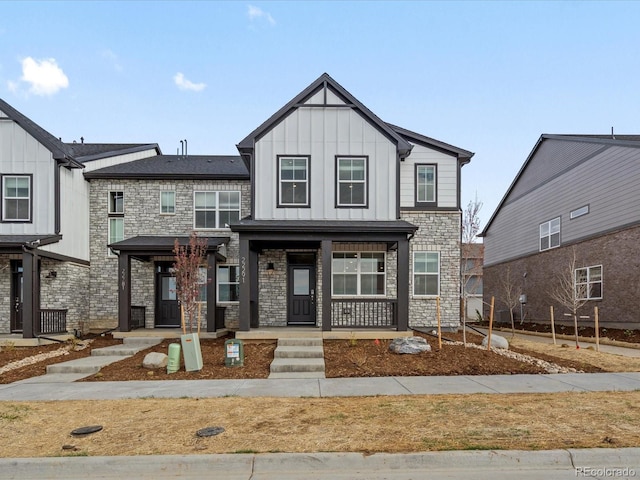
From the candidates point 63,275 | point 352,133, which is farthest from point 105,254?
point 352,133

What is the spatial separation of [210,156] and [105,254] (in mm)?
6059

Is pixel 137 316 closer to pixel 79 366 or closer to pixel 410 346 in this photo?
pixel 79 366

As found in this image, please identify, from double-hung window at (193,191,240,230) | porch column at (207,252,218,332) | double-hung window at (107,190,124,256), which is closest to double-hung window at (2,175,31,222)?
double-hung window at (107,190,124,256)

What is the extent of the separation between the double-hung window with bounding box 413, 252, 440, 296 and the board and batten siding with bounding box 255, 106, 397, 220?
7.74 feet

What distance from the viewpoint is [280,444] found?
524 cm

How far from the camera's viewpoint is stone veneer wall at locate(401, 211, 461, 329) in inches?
623

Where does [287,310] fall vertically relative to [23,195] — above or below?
below

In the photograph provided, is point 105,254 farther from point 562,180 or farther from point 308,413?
point 562,180

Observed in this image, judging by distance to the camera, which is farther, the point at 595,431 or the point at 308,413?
the point at 308,413

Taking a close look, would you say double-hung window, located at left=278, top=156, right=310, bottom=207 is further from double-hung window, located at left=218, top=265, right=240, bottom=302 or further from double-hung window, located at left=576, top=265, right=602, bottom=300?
double-hung window, located at left=576, top=265, right=602, bottom=300

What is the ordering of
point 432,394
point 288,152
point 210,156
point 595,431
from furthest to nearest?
point 210,156
point 288,152
point 432,394
point 595,431

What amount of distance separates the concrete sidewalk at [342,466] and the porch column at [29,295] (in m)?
10.4

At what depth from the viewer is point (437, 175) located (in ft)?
52.7

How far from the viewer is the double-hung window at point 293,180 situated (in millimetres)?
14422
